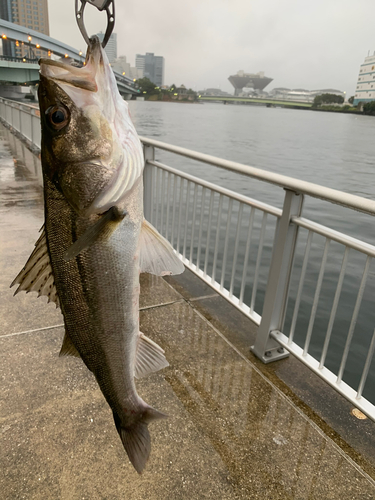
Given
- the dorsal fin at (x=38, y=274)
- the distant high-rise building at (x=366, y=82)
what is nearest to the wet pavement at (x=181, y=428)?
the dorsal fin at (x=38, y=274)

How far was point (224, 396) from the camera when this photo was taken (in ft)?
9.13

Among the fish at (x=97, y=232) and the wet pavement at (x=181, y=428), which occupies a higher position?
the fish at (x=97, y=232)

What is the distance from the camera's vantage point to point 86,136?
122 centimetres

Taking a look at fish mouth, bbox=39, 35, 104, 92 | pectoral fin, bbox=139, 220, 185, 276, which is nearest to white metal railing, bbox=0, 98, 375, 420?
pectoral fin, bbox=139, 220, 185, 276

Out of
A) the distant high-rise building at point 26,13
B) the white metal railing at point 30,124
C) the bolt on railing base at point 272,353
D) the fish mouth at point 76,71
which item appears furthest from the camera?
the distant high-rise building at point 26,13

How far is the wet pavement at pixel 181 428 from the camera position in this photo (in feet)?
6.86

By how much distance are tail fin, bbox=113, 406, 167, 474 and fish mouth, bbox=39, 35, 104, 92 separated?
4.13ft

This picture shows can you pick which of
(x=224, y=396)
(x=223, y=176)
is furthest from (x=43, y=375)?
(x=223, y=176)

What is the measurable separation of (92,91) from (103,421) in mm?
2086

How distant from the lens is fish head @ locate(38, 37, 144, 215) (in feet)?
3.88

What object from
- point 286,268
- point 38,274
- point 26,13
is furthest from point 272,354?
point 26,13

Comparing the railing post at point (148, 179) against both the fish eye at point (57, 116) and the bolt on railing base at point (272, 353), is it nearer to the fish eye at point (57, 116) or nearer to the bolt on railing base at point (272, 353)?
the bolt on railing base at point (272, 353)

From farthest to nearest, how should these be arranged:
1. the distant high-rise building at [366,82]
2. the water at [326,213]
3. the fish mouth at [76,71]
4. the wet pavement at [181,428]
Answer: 1. the distant high-rise building at [366,82]
2. the water at [326,213]
3. the wet pavement at [181,428]
4. the fish mouth at [76,71]

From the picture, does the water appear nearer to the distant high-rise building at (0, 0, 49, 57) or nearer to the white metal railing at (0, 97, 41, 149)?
the white metal railing at (0, 97, 41, 149)
